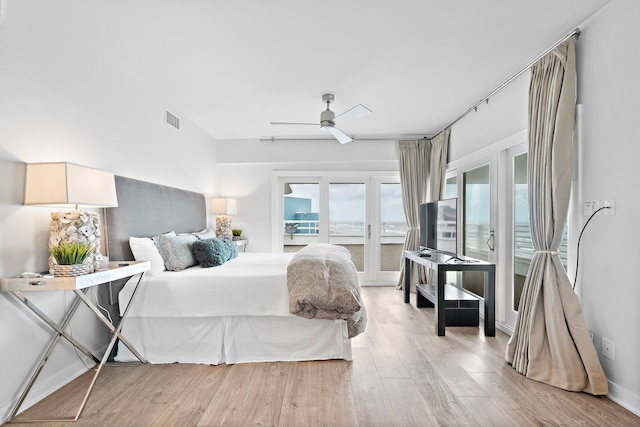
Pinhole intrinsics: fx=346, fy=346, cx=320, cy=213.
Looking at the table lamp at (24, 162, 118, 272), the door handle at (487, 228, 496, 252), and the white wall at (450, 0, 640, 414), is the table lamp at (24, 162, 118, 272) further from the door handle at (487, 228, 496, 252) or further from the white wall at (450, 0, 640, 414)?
the door handle at (487, 228, 496, 252)

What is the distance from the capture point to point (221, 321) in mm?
2775

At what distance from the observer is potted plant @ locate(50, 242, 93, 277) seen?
1981mm

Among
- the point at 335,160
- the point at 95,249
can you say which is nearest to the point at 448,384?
the point at 95,249

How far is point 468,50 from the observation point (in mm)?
2740

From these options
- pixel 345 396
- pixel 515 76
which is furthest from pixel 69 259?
pixel 515 76

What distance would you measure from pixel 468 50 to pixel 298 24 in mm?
1373

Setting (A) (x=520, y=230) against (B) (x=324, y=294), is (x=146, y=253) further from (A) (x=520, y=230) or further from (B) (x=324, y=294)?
(A) (x=520, y=230)

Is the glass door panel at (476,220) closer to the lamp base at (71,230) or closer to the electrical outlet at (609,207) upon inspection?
the electrical outlet at (609,207)

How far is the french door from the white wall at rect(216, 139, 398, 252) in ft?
0.47

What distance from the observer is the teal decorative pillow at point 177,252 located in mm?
3106

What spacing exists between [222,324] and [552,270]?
99.2 inches

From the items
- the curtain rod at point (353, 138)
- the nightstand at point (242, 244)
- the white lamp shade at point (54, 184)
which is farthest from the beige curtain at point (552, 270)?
the nightstand at point (242, 244)

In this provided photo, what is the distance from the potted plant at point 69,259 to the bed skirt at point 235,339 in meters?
0.90

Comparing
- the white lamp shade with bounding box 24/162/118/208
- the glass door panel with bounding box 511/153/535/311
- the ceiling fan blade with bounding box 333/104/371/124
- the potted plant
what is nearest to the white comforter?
the potted plant
